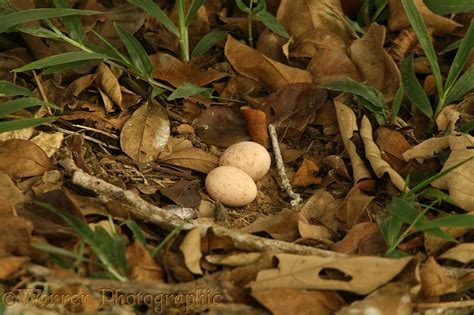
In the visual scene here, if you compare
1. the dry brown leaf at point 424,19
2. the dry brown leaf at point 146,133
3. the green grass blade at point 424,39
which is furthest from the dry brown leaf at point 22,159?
the dry brown leaf at point 424,19

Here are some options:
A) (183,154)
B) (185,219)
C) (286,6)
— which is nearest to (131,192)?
(185,219)

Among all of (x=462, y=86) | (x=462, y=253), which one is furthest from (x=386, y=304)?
(x=462, y=86)

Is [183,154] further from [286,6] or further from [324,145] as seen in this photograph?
[286,6]

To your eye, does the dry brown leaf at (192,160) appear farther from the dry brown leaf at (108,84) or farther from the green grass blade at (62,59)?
the green grass blade at (62,59)

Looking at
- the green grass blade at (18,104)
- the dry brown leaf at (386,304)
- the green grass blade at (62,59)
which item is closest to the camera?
the dry brown leaf at (386,304)

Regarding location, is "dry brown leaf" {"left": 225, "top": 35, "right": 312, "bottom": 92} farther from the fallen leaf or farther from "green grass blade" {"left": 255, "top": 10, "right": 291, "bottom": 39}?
the fallen leaf

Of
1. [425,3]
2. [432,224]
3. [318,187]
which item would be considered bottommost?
[318,187]
